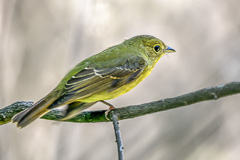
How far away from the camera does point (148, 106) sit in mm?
3256

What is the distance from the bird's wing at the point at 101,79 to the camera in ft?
13.6

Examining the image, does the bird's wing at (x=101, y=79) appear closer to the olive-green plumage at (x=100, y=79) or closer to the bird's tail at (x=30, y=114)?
the olive-green plumage at (x=100, y=79)

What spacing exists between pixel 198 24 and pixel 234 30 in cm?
89

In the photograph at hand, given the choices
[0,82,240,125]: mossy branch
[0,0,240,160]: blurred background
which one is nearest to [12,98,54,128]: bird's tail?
[0,82,240,125]: mossy branch

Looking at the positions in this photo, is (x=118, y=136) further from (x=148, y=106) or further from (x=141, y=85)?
(x=141, y=85)

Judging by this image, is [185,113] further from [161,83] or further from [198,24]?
[198,24]

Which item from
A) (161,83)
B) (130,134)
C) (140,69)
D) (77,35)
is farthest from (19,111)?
(161,83)

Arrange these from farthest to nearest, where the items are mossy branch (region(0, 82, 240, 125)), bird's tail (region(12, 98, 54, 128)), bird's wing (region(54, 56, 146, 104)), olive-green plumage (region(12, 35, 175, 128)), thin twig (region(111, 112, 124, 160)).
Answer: bird's wing (region(54, 56, 146, 104)) → olive-green plumage (region(12, 35, 175, 128)) → bird's tail (region(12, 98, 54, 128)) → thin twig (region(111, 112, 124, 160)) → mossy branch (region(0, 82, 240, 125))

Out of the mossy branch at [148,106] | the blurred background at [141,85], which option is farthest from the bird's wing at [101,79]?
the blurred background at [141,85]

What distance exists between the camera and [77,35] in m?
6.41

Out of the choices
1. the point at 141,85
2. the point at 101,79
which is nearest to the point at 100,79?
the point at 101,79

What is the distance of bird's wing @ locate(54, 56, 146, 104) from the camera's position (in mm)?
4145

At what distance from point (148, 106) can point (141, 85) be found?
458 cm

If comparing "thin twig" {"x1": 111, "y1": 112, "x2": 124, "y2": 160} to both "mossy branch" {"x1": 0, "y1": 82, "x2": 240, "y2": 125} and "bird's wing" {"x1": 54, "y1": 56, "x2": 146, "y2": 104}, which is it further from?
"bird's wing" {"x1": 54, "y1": 56, "x2": 146, "y2": 104}
